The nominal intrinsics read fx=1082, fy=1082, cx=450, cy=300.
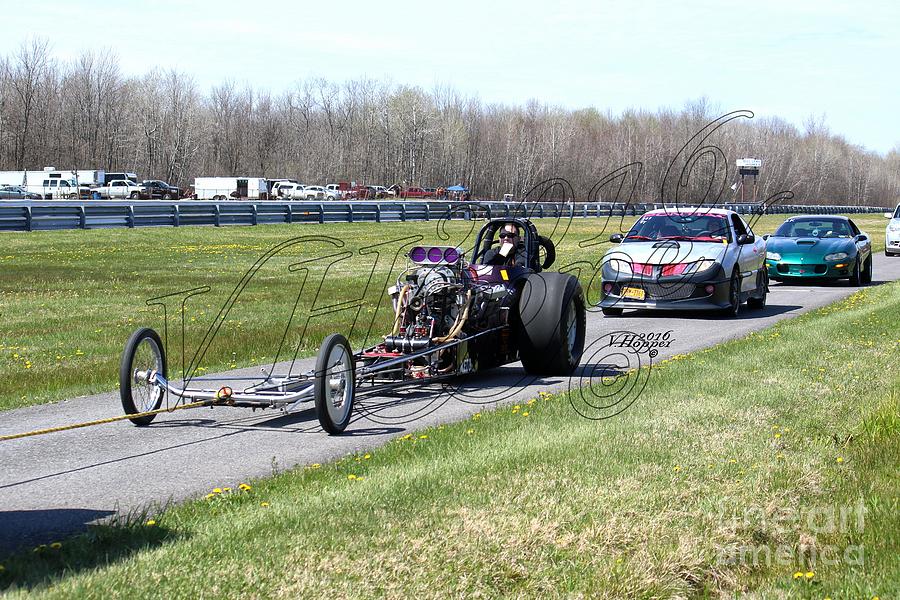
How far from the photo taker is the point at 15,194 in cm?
6750

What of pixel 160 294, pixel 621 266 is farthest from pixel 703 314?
pixel 160 294

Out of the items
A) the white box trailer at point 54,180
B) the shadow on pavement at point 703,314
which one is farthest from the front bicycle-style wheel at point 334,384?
the white box trailer at point 54,180

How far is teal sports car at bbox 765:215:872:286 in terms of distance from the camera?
80.8 ft

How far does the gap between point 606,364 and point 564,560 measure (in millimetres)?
8065

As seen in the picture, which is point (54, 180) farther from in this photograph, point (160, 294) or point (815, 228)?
point (815, 228)

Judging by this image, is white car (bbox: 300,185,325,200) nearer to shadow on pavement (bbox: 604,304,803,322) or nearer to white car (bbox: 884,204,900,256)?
white car (bbox: 884,204,900,256)

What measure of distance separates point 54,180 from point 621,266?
227 feet

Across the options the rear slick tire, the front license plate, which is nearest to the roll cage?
the rear slick tire

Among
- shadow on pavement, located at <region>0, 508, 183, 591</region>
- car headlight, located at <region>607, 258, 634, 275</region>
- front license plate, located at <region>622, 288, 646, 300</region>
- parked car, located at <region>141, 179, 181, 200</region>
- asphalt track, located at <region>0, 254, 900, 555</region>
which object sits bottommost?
asphalt track, located at <region>0, 254, 900, 555</region>

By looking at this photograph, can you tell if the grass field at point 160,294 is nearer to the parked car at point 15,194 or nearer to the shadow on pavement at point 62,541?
the shadow on pavement at point 62,541

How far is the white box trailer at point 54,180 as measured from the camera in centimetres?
7731

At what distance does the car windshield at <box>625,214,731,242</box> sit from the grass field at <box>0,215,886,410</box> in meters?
1.55

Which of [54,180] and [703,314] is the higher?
[54,180]

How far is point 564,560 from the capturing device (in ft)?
17.7
